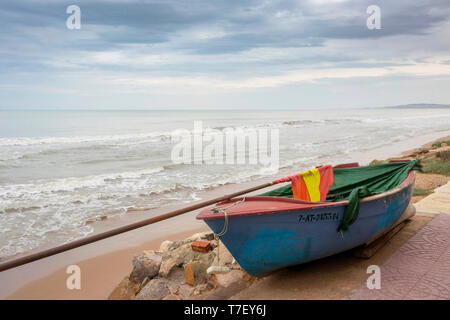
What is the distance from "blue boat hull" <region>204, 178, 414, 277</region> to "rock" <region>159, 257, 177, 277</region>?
1.59m

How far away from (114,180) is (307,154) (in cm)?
1029

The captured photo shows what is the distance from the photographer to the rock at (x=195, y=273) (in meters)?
4.81

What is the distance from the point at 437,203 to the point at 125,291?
5839 mm

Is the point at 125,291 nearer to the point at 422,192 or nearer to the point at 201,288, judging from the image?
the point at 201,288

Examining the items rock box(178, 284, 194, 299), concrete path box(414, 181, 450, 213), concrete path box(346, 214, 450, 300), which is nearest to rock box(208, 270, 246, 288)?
rock box(178, 284, 194, 299)

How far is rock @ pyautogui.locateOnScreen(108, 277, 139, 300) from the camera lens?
510 centimetres

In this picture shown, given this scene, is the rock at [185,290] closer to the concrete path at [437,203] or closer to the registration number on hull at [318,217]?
the registration number on hull at [318,217]

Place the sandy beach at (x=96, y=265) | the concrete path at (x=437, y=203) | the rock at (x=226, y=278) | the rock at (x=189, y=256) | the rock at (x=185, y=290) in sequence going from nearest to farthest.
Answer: the rock at (x=226, y=278) → the rock at (x=185, y=290) → the rock at (x=189, y=256) → the sandy beach at (x=96, y=265) → the concrete path at (x=437, y=203)

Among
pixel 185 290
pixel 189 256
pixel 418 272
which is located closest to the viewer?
pixel 418 272

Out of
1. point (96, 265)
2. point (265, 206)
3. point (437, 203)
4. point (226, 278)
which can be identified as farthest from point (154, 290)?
point (437, 203)

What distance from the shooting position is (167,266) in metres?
5.21

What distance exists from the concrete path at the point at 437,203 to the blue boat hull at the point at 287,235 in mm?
2920

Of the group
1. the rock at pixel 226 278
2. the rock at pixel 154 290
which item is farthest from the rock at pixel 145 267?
the rock at pixel 226 278

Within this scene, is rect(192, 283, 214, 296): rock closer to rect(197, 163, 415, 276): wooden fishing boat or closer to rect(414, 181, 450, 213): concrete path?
rect(197, 163, 415, 276): wooden fishing boat
